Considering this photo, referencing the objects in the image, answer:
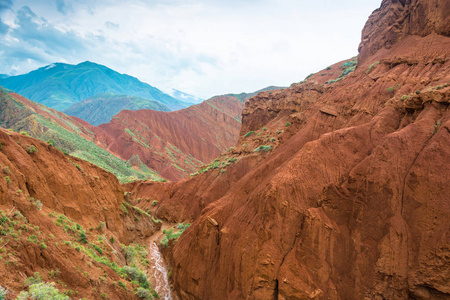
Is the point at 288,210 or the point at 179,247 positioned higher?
the point at 288,210

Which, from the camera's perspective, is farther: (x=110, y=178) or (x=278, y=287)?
(x=110, y=178)

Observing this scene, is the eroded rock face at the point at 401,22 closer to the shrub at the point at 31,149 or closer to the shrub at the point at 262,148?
the shrub at the point at 262,148

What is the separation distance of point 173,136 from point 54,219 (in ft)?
325

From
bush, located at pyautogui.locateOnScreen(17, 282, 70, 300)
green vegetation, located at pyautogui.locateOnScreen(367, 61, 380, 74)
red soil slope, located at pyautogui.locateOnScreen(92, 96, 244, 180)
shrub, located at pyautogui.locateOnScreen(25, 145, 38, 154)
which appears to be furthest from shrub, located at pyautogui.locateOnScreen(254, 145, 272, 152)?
red soil slope, located at pyautogui.locateOnScreen(92, 96, 244, 180)

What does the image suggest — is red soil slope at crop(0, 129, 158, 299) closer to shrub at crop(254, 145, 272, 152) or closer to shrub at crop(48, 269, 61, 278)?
shrub at crop(48, 269, 61, 278)

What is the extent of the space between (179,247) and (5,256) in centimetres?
1420

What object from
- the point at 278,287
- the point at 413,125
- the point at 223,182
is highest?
the point at 413,125

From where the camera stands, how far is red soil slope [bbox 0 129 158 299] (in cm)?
1123

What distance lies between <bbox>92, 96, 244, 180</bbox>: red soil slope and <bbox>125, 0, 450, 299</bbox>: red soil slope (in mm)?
67344

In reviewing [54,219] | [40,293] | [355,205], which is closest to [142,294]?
[54,219]

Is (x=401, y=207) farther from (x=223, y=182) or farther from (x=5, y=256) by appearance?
(x=223, y=182)

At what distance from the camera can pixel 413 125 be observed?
14.2m

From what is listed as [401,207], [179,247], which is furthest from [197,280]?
[401,207]

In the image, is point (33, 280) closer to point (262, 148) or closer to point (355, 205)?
point (355, 205)
